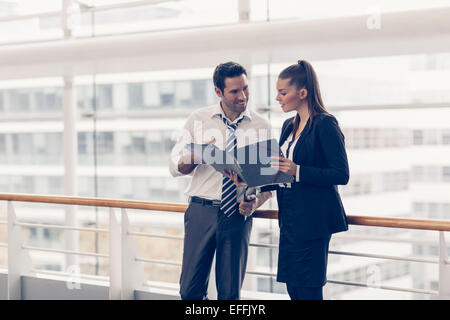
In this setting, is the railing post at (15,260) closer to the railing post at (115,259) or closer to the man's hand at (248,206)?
the railing post at (115,259)

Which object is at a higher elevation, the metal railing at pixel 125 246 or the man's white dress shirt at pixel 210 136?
the man's white dress shirt at pixel 210 136

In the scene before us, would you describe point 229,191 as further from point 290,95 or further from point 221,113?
point 290,95

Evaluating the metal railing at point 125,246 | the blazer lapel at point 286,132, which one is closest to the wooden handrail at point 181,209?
the metal railing at point 125,246

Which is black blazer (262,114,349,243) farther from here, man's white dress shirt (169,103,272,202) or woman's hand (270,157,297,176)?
man's white dress shirt (169,103,272,202)

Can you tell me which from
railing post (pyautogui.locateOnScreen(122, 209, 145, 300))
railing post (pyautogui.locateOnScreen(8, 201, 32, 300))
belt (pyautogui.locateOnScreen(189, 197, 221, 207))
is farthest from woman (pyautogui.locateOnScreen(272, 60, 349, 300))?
railing post (pyautogui.locateOnScreen(8, 201, 32, 300))

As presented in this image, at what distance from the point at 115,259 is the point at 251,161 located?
1449 millimetres

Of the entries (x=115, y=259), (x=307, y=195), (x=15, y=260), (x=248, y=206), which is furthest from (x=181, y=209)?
(x=15, y=260)

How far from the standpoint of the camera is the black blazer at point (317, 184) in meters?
1.96

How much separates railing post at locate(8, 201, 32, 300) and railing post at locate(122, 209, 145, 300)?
81 cm

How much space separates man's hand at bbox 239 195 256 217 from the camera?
7.03ft
